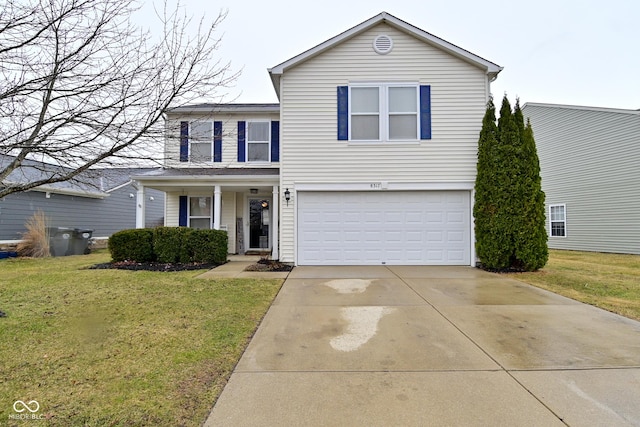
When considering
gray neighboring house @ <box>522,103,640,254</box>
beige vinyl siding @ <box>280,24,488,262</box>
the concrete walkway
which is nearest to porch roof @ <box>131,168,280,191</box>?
beige vinyl siding @ <box>280,24,488,262</box>

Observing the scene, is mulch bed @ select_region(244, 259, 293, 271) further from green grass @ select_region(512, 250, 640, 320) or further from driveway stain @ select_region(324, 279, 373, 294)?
green grass @ select_region(512, 250, 640, 320)

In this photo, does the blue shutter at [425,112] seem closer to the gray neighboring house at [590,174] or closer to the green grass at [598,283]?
the green grass at [598,283]

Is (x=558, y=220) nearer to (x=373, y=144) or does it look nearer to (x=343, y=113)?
(x=373, y=144)

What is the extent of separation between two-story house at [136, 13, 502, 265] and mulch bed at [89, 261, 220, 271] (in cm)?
235

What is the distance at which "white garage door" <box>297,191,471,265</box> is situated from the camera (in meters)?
10.2

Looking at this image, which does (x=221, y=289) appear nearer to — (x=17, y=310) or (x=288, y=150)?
(x=17, y=310)

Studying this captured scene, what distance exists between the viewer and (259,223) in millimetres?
13414

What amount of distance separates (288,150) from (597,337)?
26.8 ft

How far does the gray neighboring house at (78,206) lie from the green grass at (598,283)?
11205mm

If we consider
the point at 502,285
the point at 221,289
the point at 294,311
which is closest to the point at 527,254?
the point at 502,285

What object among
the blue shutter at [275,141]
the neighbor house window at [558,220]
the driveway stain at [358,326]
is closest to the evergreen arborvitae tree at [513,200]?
the driveway stain at [358,326]

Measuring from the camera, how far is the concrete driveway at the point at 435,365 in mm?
2562

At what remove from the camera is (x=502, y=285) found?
7.39 m
